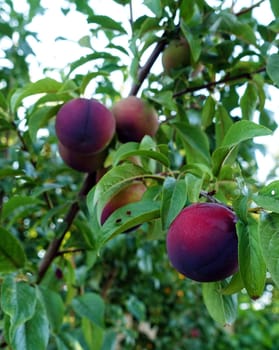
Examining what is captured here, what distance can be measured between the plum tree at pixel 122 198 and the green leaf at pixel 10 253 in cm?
15

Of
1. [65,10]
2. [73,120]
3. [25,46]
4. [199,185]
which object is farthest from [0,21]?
[199,185]

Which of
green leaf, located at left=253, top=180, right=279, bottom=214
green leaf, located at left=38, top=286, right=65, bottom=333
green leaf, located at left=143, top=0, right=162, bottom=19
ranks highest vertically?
green leaf, located at left=143, top=0, right=162, bottom=19

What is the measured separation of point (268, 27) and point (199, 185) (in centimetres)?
51

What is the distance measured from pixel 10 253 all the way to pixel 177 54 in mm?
511

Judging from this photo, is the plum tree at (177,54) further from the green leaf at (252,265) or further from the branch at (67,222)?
the green leaf at (252,265)

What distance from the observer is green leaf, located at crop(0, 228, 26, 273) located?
0.83m

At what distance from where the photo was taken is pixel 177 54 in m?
1.03

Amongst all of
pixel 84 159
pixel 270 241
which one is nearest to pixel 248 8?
pixel 84 159

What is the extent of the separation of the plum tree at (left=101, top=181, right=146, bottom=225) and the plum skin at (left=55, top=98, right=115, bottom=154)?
0.12 m

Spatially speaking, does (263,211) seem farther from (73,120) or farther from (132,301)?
(132,301)

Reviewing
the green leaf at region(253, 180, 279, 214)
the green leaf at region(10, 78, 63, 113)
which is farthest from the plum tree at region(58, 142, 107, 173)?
the green leaf at region(253, 180, 279, 214)

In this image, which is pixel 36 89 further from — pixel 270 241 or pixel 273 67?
pixel 270 241

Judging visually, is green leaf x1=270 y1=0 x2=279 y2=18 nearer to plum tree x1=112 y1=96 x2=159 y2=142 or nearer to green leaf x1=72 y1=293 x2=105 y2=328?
plum tree x1=112 y1=96 x2=159 y2=142

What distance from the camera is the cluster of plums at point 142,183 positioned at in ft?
1.97
